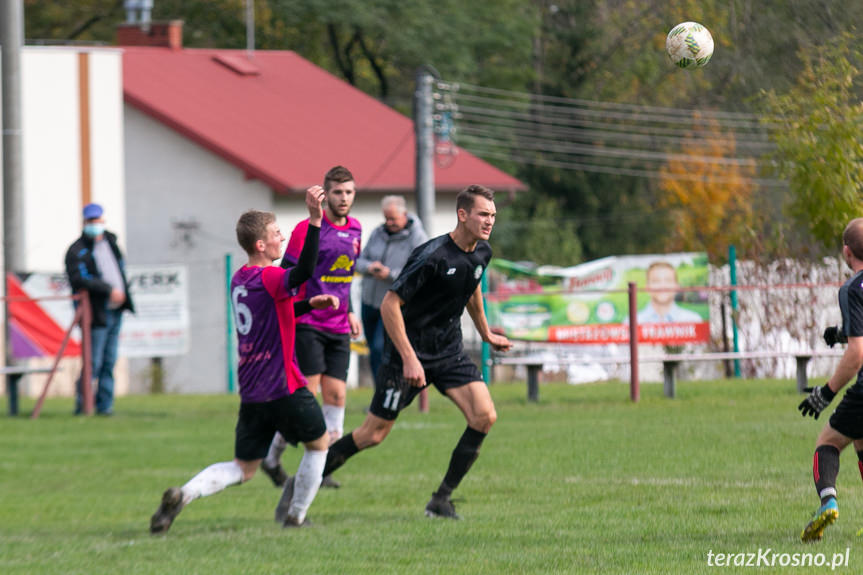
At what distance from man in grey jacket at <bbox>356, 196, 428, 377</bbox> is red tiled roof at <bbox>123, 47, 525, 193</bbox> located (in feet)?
57.3

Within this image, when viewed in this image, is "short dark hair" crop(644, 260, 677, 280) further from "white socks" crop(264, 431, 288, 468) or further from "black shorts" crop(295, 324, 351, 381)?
"white socks" crop(264, 431, 288, 468)

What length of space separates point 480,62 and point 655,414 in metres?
33.4

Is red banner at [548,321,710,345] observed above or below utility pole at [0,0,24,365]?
below

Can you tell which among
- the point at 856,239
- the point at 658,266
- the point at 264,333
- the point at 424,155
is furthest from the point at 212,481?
the point at 424,155

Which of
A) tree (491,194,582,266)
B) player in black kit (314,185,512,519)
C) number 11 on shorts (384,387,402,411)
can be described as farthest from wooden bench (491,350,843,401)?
tree (491,194,582,266)

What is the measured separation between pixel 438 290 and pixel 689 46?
98.2 inches

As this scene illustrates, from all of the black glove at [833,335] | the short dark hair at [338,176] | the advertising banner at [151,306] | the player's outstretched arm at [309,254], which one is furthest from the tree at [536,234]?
the black glove at [833,335]

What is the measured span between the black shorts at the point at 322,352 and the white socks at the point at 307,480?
5.96ft

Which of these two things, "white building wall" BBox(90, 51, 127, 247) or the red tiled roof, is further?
the red tiled roof

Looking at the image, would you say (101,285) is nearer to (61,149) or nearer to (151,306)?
(151,306)

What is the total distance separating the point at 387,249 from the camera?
14016 mm

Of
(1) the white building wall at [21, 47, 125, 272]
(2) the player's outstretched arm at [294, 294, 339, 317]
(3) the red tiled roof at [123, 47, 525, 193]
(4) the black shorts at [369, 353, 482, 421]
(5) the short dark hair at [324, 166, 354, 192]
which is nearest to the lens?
(2) the player's outstretched arm at [294, 294, 339, 317]

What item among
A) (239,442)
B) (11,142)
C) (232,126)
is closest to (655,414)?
(239,442)

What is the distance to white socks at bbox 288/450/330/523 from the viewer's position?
8.02m
